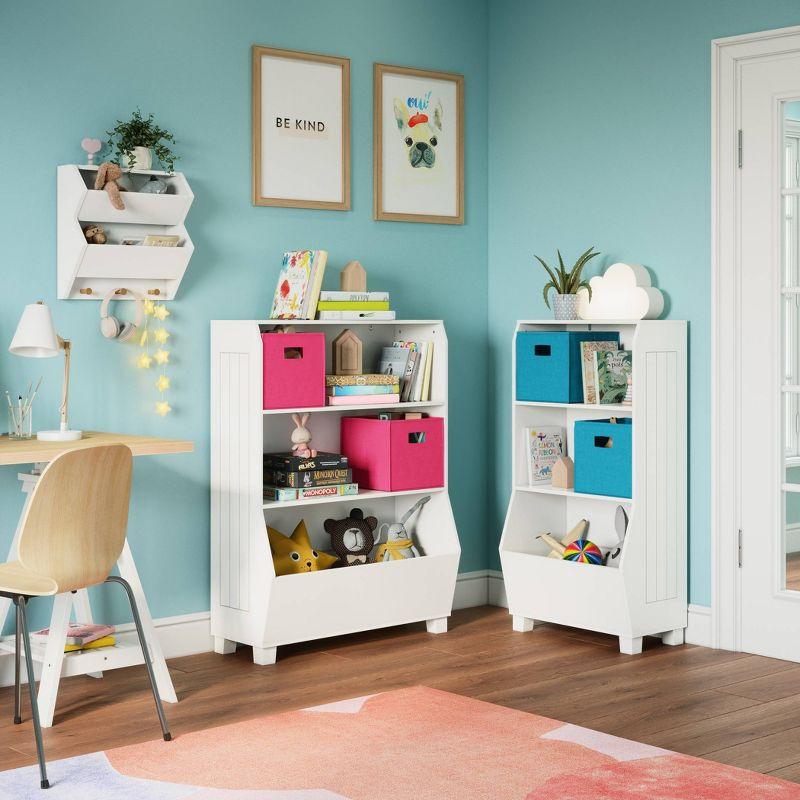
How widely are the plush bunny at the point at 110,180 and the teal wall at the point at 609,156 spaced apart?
1.73 m

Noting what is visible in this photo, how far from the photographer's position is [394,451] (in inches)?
166

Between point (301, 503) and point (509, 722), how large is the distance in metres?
1.13

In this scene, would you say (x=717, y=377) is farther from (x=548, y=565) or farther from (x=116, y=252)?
(x=116, y=252)

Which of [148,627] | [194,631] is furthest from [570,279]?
[148,627]

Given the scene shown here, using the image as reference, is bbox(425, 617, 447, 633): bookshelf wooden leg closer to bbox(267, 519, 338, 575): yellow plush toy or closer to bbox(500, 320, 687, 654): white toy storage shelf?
bbox(500, 320, 687, 654): white toy storage shelf

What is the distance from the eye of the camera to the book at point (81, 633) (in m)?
3.52

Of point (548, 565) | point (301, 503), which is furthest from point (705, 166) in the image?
point (301, 503)

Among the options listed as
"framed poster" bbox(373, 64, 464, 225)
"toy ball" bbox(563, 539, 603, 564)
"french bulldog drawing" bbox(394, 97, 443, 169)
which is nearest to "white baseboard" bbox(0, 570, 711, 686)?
"toy ball" bbox(563, 539, 603, 564)

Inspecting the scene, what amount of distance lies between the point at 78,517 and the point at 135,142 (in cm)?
141

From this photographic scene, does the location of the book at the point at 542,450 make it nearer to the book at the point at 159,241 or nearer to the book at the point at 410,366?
the book at the point at 410,366

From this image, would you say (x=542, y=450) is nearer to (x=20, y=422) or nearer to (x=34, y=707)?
(x=20, y=422)

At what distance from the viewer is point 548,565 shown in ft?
14.0

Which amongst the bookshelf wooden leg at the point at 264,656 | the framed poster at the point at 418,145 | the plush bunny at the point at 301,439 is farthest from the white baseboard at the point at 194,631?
the framed poster at the point at 418,145

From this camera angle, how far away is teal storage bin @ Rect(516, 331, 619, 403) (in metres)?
4.20
